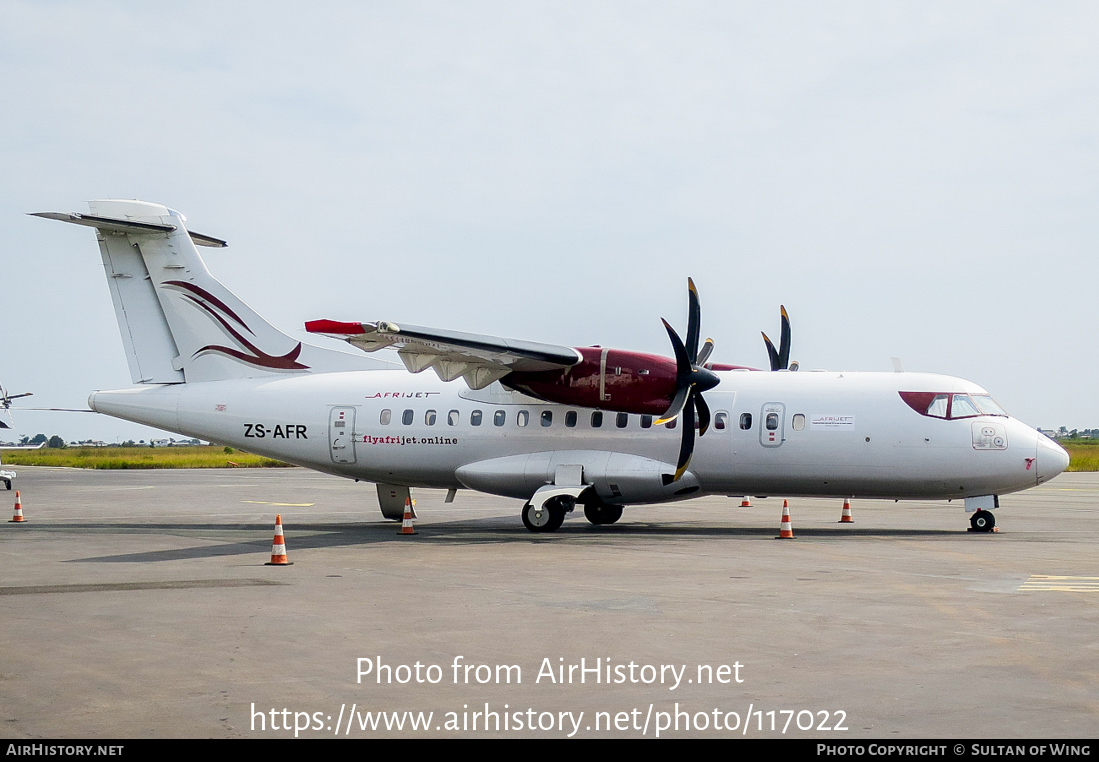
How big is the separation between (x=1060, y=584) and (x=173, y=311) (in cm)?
1890

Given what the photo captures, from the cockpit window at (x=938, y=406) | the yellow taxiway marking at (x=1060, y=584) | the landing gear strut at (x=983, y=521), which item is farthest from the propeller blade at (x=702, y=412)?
the yellow taxiway marking at (x=1060, y=584)

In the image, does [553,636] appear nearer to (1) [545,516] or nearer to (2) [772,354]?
(1) [545,516]

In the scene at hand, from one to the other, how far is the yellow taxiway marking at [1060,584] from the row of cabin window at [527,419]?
806 centimetres

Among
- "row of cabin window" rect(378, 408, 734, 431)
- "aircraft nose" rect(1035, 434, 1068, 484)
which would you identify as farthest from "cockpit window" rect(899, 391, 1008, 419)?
"row of cabin window" rect(378, 408, 734, 431)

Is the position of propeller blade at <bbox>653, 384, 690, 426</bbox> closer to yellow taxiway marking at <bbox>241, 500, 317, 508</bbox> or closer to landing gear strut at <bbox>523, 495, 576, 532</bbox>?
landing gear strut at <bbox>523, 495, 576, 532</bbox>

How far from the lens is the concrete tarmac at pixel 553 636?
6.52 m

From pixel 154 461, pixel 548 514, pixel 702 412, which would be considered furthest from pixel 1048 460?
pixel 154 461

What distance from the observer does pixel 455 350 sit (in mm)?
19844

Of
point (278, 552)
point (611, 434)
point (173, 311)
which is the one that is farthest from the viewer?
point (173, 311)

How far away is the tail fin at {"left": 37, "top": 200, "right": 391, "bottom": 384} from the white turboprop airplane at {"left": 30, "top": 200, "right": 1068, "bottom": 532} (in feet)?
0.11

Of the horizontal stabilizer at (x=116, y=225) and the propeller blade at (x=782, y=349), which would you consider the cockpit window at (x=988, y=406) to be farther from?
the horizontal stabilizer at (x=116, y=225)

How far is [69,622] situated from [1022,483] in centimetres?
1651
